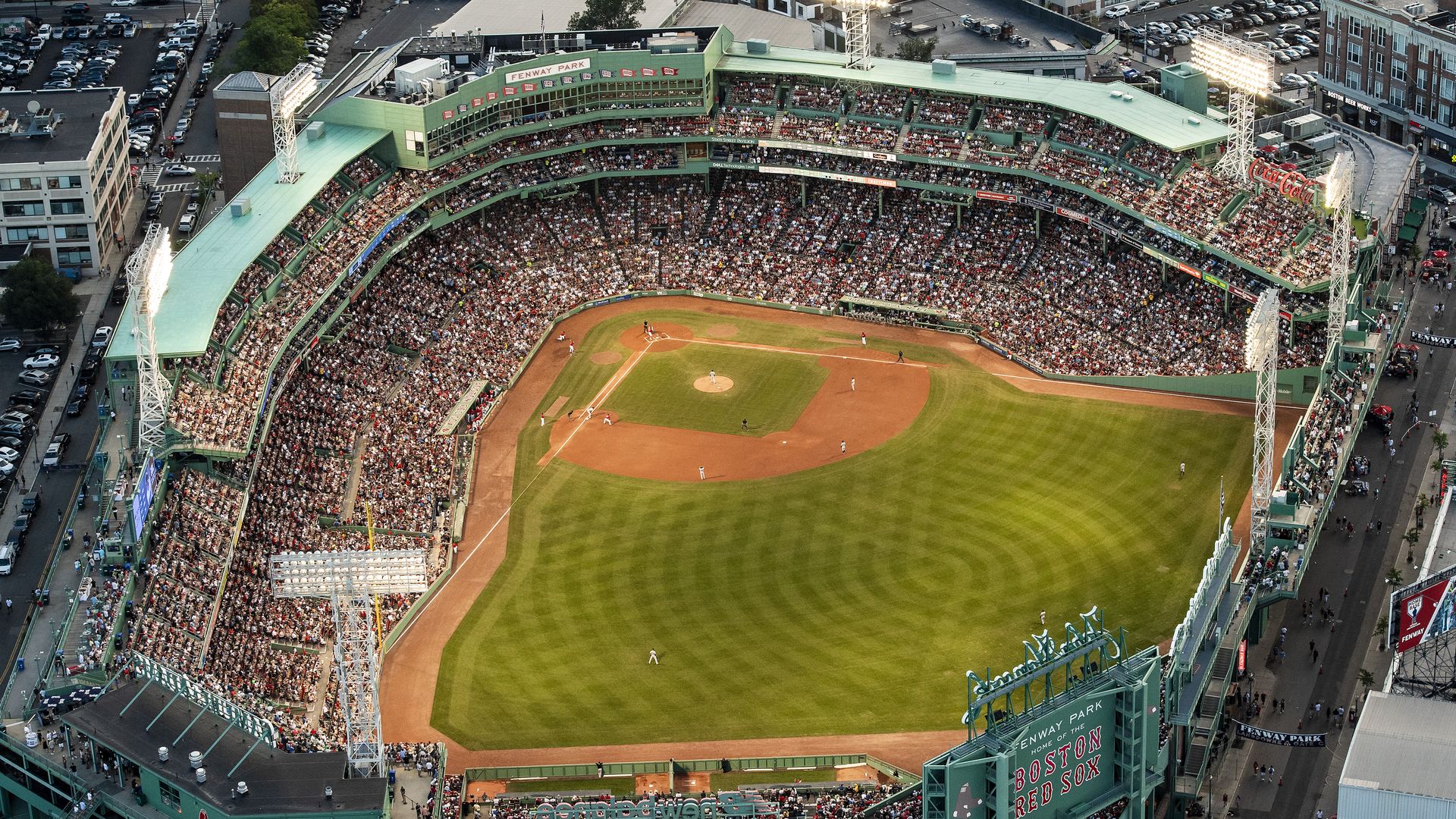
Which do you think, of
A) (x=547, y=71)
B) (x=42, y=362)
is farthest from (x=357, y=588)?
(x=547, y=71)

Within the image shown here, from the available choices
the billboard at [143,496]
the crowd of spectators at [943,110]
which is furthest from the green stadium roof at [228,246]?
the crowd of spectators at [943,110]

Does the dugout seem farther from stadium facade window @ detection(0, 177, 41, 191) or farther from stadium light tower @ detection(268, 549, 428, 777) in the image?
stadium light tower @ detection(268, 549, 428, 777)

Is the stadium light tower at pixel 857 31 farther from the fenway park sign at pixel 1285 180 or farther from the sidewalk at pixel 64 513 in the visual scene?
the sidewalk at pixel 64 513

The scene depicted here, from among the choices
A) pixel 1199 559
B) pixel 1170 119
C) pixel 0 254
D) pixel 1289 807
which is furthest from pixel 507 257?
pixel 1289 807

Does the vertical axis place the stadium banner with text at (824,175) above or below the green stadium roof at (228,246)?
below

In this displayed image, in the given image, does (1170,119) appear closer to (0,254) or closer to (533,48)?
(533,48)

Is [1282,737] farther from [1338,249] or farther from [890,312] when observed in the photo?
[890,312]
